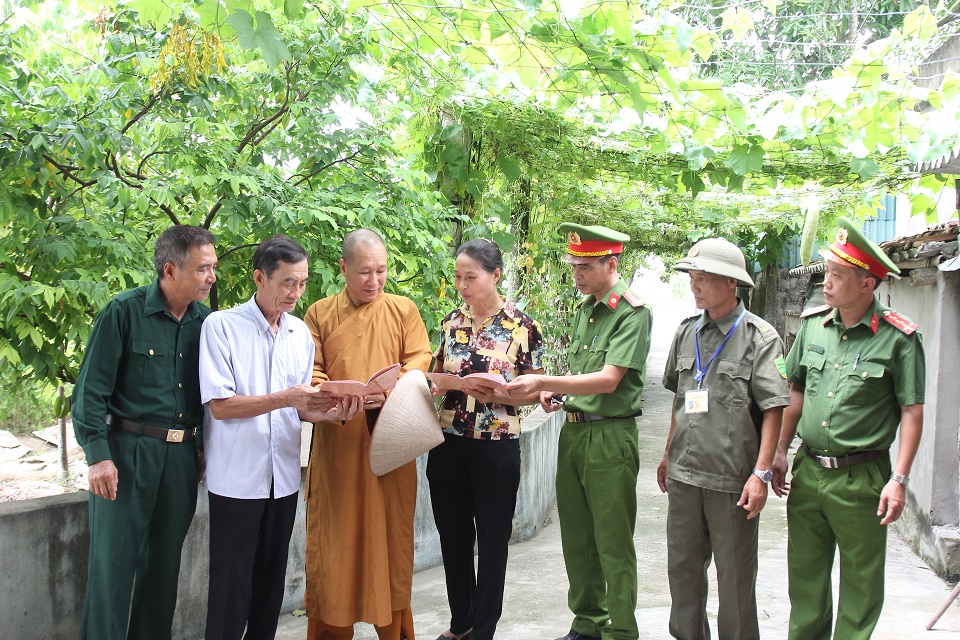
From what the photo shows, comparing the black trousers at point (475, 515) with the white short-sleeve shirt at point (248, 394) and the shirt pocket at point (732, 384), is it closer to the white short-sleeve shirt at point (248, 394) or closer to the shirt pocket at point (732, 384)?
the white short-sleeve shirt at point (248, 394)

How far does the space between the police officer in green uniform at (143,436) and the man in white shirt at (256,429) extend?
0.11m

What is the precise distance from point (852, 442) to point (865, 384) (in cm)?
23

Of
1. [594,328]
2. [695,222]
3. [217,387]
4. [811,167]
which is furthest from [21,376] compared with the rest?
[695,222]

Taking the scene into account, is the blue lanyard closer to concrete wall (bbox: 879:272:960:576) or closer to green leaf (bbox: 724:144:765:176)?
green leaf (bbox: 724:144:765:176)

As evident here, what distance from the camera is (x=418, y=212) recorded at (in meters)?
4.51

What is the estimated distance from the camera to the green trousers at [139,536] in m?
3.03

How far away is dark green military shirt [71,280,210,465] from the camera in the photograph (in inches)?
116

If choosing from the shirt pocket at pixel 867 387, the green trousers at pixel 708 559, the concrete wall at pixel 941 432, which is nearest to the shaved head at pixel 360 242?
the green trousers at pixel 708 559

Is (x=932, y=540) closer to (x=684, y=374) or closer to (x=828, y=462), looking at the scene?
(x=828, y=462)

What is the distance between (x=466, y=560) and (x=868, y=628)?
1664mm

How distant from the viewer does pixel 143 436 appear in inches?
121

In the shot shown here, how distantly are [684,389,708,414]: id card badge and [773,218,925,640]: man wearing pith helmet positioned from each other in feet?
1.36

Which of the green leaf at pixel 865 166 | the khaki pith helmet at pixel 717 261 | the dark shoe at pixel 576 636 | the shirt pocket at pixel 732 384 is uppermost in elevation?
the green leaf at pixel 865 166

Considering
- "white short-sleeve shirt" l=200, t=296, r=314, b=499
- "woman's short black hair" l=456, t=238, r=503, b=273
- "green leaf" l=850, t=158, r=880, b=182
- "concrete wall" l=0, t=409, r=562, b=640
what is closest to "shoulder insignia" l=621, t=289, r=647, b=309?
"woman's short black hair" l=456, t=238, r=503, b=273
